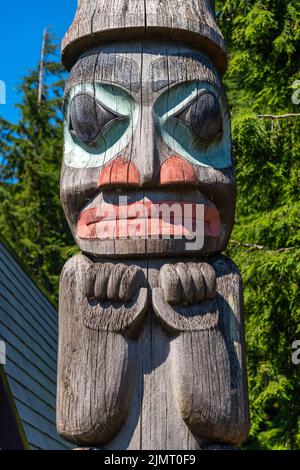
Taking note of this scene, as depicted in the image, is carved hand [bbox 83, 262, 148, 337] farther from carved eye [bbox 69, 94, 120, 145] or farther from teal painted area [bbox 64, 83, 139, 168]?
carved eye [bbox 69, 94, 120, 145]

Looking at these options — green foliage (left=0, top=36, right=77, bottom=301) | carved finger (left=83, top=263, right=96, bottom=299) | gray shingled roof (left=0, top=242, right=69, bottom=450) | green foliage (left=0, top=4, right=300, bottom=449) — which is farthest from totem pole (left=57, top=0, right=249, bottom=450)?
green foliage (left=0, top=36, right=77, bottom=301)

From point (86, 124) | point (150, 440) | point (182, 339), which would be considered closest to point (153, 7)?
point (86, 124)

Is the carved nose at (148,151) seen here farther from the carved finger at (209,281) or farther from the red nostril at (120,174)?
the carved finger at (209,281)

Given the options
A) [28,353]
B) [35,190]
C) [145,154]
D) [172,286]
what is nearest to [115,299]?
[172,286]

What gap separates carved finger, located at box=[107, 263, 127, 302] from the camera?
3553 millimetres

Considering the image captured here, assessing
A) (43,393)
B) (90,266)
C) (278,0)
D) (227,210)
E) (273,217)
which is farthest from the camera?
(278,0)

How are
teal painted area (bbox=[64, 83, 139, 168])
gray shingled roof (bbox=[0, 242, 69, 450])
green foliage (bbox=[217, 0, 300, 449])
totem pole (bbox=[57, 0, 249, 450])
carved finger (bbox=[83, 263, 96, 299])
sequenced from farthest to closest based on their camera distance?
green foliage (bbox=[217, 0, 300, 449]), gray shingled roof (bbox=[0, 242, 69, 450]), teal painted area (bbox=[64, 83, 139, 168]), carved finger (bbox=[83, 263, 96, 299]), totem pole (bbox=[57, 0, 249, 450])

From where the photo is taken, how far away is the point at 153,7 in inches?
156

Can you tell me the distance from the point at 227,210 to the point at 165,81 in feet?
2.59

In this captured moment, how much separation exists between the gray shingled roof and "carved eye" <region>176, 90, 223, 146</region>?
3.44m

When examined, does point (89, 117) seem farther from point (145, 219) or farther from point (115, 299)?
point (115, 299)

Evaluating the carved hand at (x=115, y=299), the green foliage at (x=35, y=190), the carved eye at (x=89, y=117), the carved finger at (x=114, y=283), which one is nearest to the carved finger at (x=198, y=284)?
the carved hand at (x=115, y=299)

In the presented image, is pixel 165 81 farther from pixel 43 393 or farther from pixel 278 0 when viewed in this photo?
pixel 278 0

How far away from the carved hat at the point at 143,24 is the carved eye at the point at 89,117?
387mm
